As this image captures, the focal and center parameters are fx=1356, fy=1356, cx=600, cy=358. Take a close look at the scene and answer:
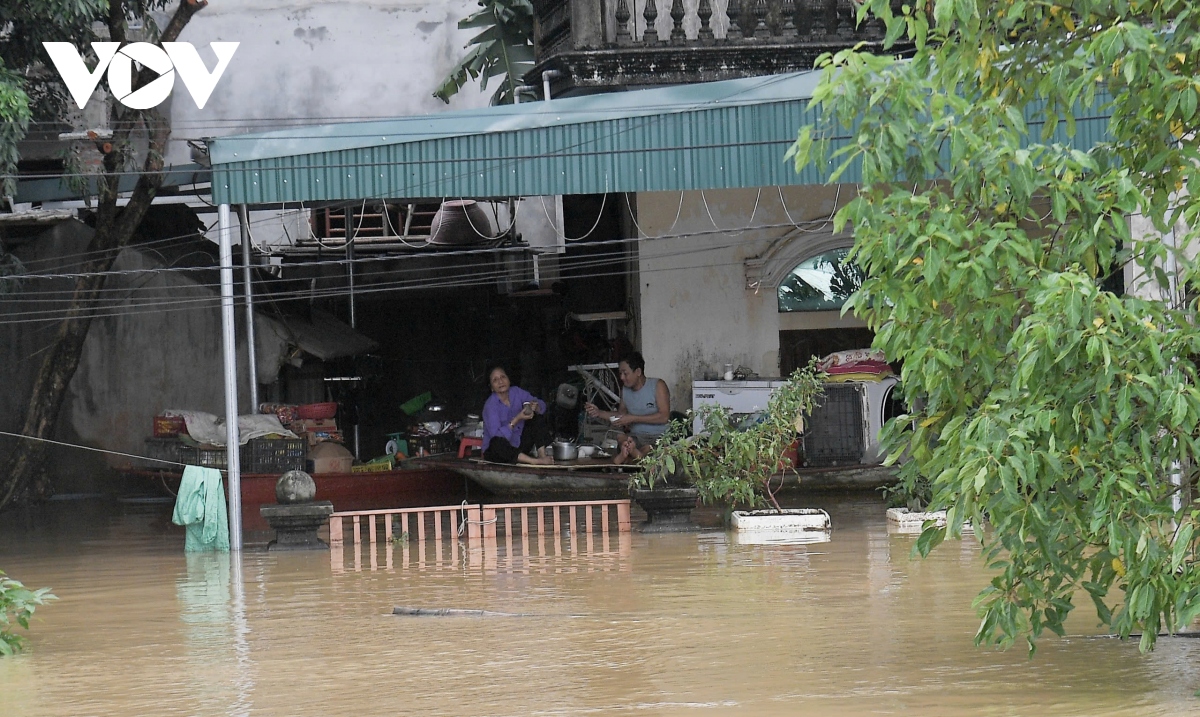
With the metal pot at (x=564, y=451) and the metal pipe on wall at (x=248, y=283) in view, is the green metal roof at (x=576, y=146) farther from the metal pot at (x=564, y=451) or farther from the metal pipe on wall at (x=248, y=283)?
the metal pot at (x=564, y=451)

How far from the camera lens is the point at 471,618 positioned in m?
8.80

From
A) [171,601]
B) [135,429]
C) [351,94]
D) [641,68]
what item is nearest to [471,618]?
[171,601]

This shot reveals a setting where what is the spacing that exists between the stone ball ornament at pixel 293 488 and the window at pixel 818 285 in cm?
747

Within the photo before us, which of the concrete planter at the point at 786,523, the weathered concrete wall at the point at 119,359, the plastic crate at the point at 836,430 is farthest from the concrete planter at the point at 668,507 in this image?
the weathered concrete wall at the point at 119,359

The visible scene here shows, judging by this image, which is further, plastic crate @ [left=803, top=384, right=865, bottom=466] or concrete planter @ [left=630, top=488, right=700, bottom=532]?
plastic crate @ [left=803, top=384, right=865, bottom=466]

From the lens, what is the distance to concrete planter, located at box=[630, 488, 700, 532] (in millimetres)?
13008

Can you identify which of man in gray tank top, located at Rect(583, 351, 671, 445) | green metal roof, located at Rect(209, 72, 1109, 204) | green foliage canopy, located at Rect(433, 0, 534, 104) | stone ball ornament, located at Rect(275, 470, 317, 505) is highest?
green foliage canopy, located at Rect(433, 0, 534, 104)

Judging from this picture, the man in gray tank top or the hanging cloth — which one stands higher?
the man in gray tank top

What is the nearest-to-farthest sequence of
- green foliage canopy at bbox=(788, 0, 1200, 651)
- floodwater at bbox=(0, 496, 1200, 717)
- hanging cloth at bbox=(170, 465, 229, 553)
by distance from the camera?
green foliage canopy at bbox=(788, 0, 1200, 651), floodwater at bbox=(0, 496, 1200, 717), hanging cloth at bbox=(170, 465, 229, 553)

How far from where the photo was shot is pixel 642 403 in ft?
52.1

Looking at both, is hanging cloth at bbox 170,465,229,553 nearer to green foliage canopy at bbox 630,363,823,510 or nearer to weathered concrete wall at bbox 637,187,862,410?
green foliage canopy at bbox 630,363,823,510

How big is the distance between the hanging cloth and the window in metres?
8.06

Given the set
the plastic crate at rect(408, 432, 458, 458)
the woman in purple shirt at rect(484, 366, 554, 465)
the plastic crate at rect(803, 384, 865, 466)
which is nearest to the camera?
the woman in purple shirt at rect(484, 366, 554, 465)

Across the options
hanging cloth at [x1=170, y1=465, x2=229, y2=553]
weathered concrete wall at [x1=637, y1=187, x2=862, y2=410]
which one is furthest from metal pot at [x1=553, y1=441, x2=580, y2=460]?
hanging cloth at [x1=170, y1=465, x2=229, y2=553]
